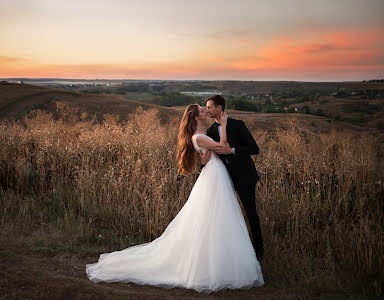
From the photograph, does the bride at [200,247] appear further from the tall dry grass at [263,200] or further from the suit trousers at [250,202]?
the tall dry grass at [263,200]

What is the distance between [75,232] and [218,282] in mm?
2653

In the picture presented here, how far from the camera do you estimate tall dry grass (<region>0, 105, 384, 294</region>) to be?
13.7 ft

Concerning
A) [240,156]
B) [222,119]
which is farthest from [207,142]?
[240,156]

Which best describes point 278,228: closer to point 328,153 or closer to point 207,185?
point 207,185

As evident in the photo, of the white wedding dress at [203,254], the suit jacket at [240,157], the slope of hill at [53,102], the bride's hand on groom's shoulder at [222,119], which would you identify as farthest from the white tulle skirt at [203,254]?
the slope of hill at [53,102]

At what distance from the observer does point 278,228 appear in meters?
5.21

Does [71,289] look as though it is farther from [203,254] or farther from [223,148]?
[223,148]

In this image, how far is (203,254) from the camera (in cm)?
371

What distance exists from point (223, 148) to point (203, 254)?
1258 millimetres

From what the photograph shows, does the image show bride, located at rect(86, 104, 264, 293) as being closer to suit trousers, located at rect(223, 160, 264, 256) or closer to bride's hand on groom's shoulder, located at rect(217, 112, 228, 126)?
bride's hand on groom's shoulder, located at rect(217, 112, 228, 126)

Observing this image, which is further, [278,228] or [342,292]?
[278,228]

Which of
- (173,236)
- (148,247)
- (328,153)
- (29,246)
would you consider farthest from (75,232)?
(328,153)

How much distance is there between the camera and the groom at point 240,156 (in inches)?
159

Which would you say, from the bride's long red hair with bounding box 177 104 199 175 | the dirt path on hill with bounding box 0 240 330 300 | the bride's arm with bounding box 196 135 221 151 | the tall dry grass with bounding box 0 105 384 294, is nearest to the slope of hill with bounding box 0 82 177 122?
A: the tall dry grass with bounding box 0 105 384 294
